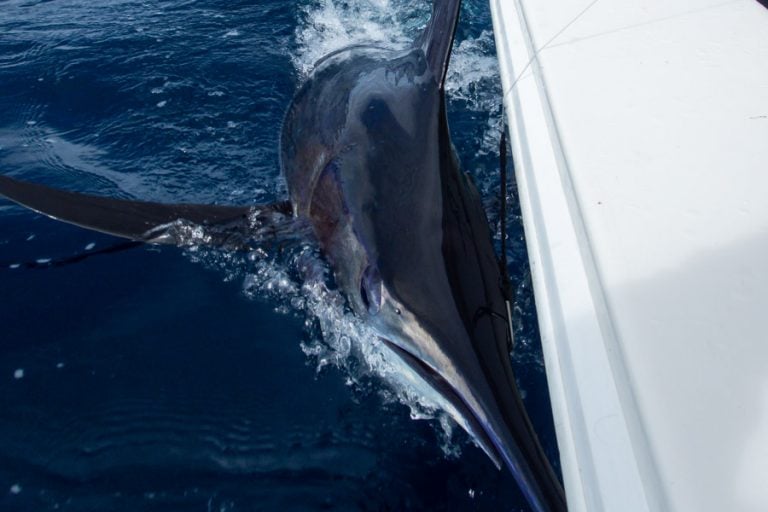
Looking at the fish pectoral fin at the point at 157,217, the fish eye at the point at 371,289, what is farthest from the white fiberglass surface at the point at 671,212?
the fish pectoral fin at the point at 157,217

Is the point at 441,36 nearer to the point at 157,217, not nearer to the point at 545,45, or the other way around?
the point at 545,45

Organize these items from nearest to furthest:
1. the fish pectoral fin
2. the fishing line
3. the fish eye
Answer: the fish eye → the fish pectoral fin → the fishing line

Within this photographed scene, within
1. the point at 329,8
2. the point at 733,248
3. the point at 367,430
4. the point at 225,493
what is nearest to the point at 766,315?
the point at 733,248

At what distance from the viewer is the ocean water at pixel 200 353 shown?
7.61ft

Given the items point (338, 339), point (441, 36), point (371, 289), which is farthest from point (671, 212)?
point (441, 36)

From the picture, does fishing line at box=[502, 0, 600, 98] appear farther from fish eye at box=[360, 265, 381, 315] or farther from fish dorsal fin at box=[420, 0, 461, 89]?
fish eye at box=[360, 265, 381, 315]

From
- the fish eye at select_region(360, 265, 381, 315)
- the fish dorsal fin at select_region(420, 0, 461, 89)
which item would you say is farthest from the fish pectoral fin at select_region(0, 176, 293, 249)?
the fish dorsal fin at select_region(420, 0, 461, 89)

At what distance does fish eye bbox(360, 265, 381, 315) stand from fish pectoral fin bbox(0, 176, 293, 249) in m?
0.90

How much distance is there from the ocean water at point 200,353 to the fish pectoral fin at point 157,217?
0.60ft

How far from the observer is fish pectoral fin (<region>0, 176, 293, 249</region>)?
9.29ft

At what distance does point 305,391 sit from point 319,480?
441mm

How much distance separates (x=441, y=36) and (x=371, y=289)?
1.79m

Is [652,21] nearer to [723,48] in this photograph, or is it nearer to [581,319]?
[723,48]

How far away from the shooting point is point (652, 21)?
3311 mm
